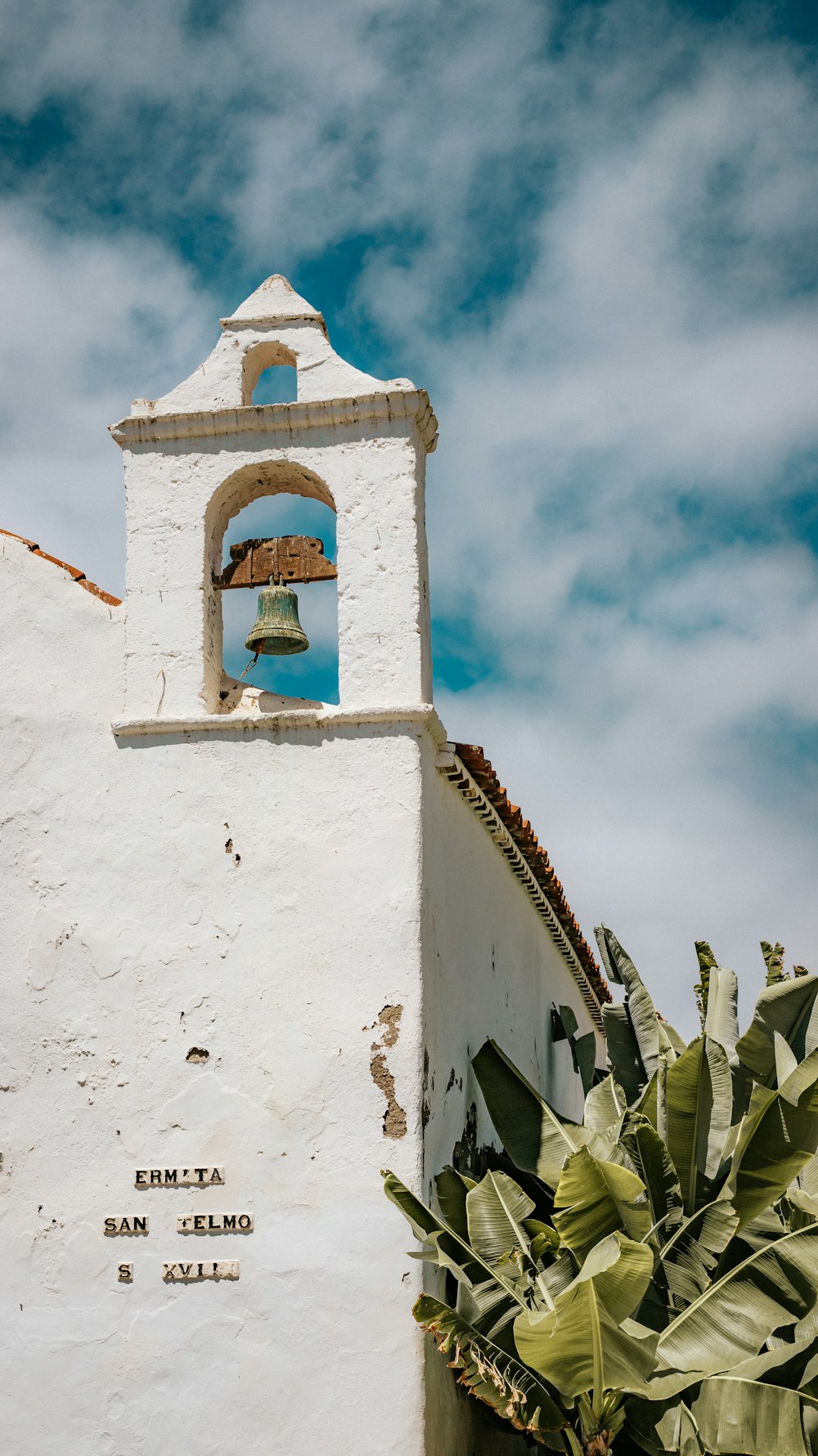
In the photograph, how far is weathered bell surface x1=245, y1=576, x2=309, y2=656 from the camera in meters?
7.36

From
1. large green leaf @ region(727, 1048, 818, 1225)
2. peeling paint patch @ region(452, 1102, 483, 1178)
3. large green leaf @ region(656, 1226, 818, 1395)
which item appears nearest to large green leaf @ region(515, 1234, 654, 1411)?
large green leaf @ region(656, 1226, 818, 1395)

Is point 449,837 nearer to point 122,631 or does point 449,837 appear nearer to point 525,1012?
point 122,631

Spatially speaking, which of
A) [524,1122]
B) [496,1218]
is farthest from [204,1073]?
[524,1122]

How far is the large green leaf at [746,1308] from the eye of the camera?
5.53 metres

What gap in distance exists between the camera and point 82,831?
680 centimetres

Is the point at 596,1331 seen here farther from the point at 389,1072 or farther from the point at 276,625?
the point at 276,625

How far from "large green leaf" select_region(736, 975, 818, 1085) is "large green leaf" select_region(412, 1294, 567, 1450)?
6.22 ft

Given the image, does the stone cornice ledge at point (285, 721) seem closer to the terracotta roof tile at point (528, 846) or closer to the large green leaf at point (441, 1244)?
the terracotta roof tile at point (528, 846)

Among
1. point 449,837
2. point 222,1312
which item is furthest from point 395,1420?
point 449,837

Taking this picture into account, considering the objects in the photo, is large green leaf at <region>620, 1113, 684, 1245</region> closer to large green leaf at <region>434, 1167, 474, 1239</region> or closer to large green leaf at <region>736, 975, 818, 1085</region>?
large green leaf at <region>736, 975, 818, 1085</region>

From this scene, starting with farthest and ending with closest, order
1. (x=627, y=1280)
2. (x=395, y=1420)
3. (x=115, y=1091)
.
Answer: (x=115, y=1091)
(x=395, y=1420)
(x=627, y=1280)

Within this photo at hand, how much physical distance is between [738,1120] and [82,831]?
154 inches

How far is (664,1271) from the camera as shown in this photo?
19.3 ft

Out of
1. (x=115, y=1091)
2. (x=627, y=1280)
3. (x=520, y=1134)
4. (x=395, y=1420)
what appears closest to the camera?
(x=627, y=1280)
